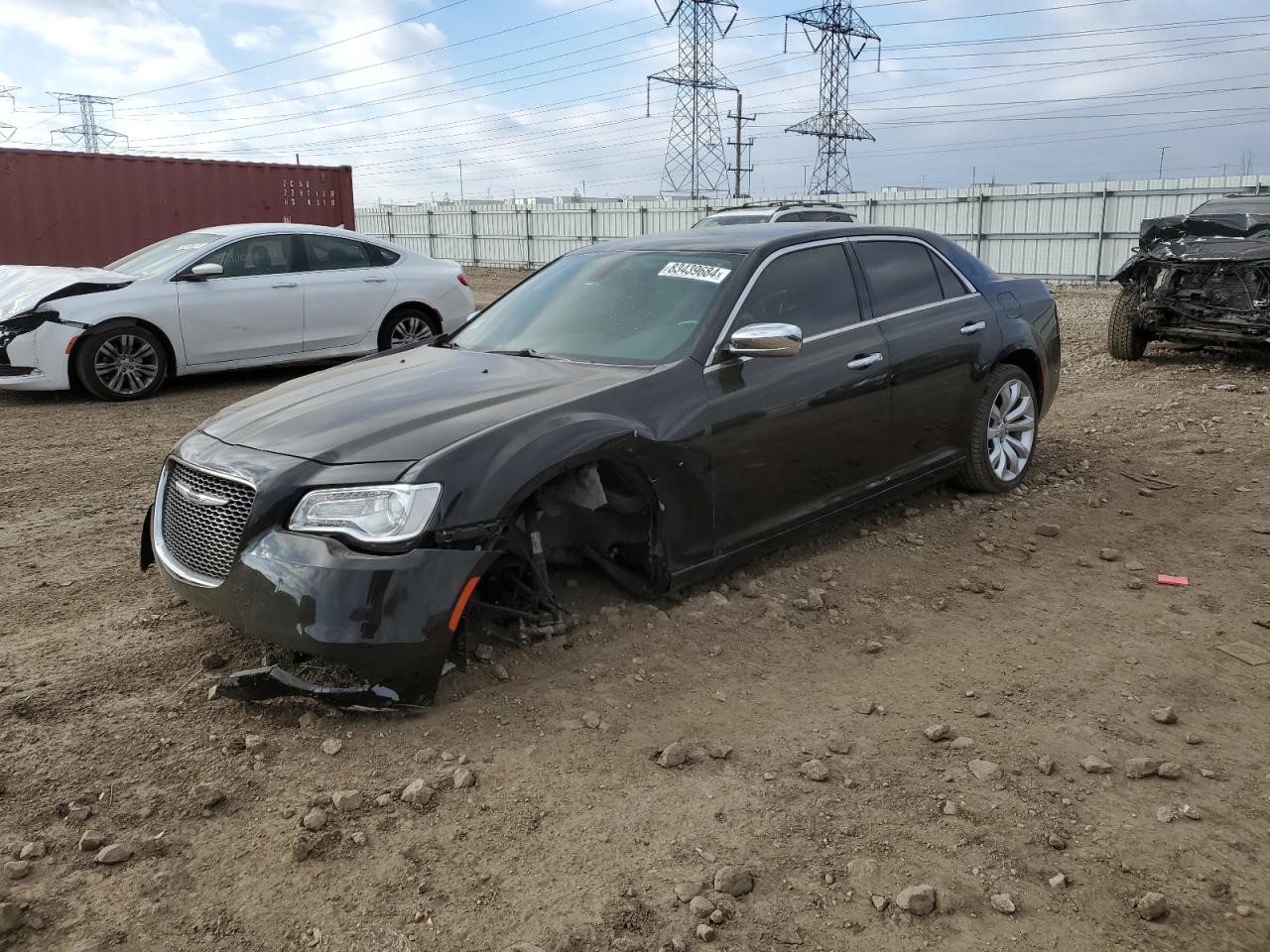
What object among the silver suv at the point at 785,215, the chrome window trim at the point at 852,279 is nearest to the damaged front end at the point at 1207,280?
the silver suv at the point at 785,215

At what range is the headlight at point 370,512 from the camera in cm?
315

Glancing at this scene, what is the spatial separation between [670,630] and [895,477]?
1.63 m

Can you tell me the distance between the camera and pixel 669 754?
307 centimetres

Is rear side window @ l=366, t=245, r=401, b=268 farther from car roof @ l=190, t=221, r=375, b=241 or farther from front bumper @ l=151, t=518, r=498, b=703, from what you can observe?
front bumper @ l=151, t=518, r=498, b=703

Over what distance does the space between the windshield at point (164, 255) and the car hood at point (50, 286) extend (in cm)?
21

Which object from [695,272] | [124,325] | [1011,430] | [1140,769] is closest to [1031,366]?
[1011,430]

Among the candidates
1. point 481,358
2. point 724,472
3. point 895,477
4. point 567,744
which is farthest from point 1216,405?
point 567,744

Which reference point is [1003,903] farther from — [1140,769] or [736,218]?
[736,218]

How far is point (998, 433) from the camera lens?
5723mm

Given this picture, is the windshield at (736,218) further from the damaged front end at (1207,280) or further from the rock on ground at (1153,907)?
the rock on ground at (1153,907)

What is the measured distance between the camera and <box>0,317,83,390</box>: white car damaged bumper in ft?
27.9

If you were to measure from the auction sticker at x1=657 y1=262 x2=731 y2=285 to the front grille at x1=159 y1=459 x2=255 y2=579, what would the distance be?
2.08 m

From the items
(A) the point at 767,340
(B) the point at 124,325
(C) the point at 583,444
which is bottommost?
(C) the point at 583,444

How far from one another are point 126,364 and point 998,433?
7.28 metres
